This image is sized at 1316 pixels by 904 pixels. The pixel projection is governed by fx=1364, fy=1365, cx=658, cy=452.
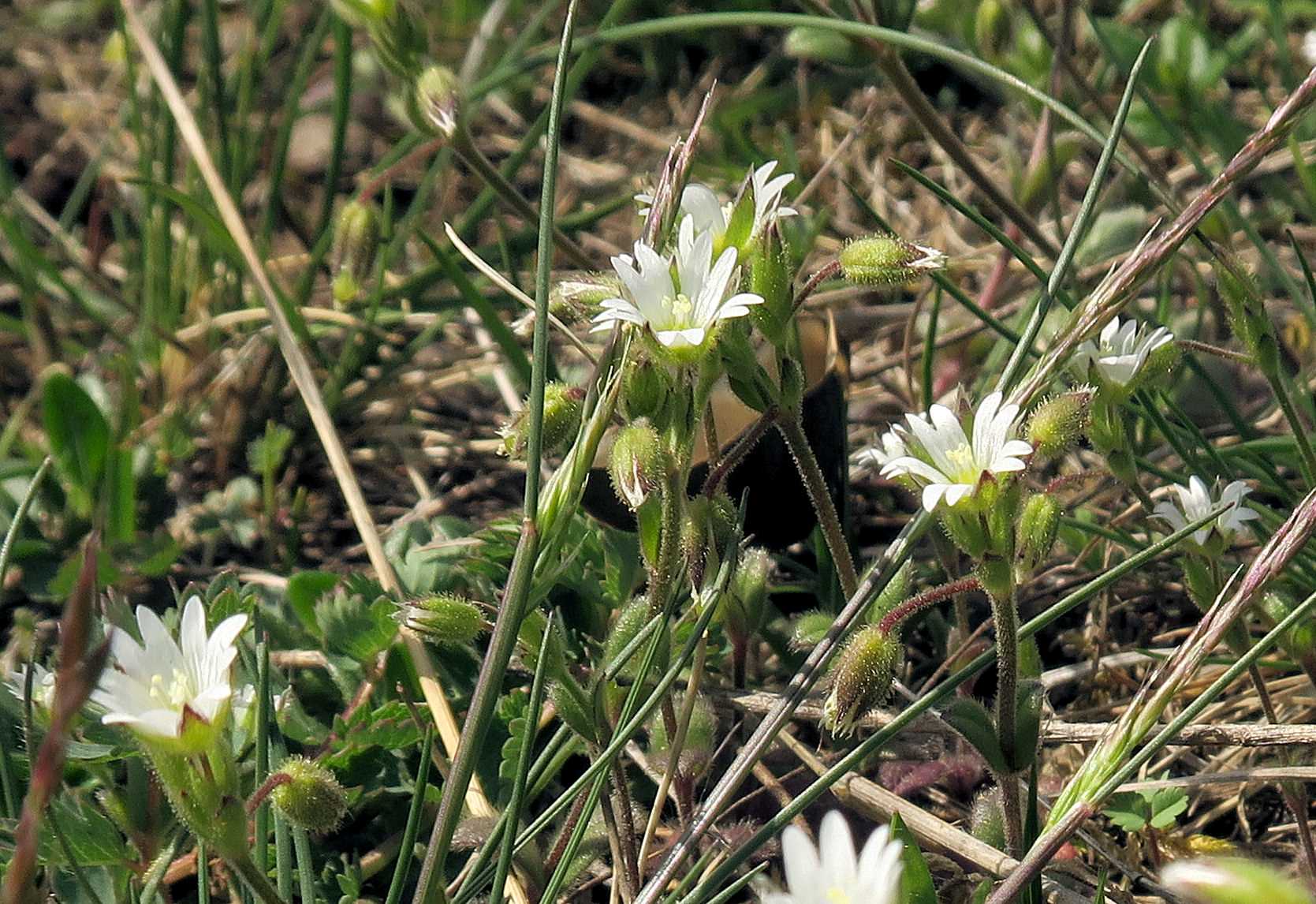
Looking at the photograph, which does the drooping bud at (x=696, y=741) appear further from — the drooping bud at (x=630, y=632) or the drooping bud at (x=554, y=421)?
the drooping bud at (x=554, y=421)

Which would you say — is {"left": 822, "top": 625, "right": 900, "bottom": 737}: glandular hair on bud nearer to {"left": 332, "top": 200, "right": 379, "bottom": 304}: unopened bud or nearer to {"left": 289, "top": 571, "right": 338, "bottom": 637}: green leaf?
{"left": 289, "top": 571, "right": 338, "bottom": 637}: green leaf

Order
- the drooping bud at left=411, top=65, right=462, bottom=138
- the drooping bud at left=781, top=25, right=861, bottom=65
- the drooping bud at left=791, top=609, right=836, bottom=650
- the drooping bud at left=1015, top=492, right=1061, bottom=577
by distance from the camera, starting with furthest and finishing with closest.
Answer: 1. the drooping bud at left=781, top=25, right=861, bottom=65
2. the drooping bud at left=411, top=65, right=462, bottom=138
3. the drooping bud at left=791, top=609, right=836, bottom=650
4. the drooping bud at left=1015, top=492, right=1061, bottom=577

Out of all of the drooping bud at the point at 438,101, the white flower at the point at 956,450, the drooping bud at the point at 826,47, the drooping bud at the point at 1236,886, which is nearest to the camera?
the drooping bud at the point at 1236,886

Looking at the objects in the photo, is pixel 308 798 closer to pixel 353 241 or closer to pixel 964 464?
pixel 964 464

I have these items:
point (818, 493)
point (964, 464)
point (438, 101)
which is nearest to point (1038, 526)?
point (964, 464)

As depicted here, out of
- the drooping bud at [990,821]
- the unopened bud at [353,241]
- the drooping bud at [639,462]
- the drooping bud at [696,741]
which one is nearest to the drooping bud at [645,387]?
the drooping bud at [639,462]

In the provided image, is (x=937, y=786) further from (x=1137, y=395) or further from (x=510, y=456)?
(x=510, y=456)

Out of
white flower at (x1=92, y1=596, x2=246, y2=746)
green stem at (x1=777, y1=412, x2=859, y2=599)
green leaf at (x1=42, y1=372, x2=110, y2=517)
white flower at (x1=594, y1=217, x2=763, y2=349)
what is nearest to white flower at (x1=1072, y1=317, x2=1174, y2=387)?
green stem at (x1=777, y1=412, x2=859, y2=599)
